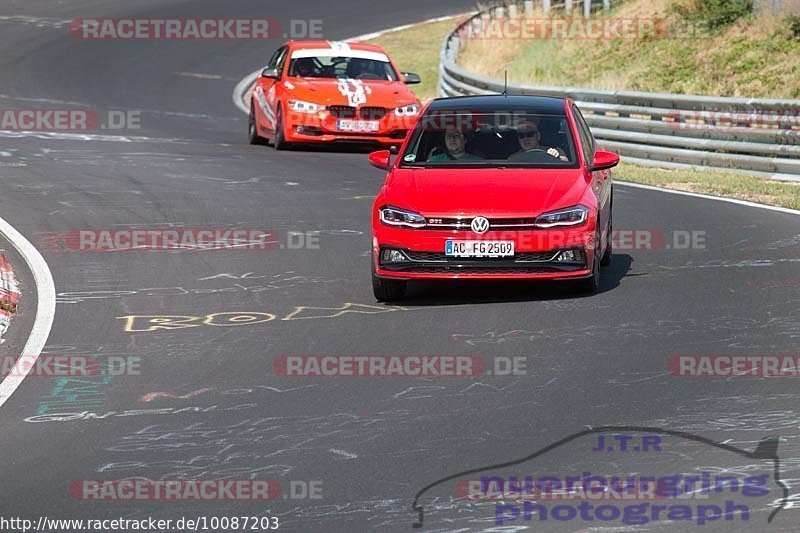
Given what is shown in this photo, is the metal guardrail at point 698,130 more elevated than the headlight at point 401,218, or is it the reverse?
the headlight at point 401,218

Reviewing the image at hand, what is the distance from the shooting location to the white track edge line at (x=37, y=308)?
9523mm

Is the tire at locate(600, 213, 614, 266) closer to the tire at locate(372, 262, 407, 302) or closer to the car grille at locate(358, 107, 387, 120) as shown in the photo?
the tire at locate(372, 262, 407, 302)

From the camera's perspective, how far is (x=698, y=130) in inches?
818

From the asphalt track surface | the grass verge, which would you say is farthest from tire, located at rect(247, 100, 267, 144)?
the grass verge

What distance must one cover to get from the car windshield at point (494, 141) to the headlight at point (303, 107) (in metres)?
9.70

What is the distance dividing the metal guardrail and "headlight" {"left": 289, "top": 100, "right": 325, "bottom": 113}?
322 cm

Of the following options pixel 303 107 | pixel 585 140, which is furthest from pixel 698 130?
pixel 585 140

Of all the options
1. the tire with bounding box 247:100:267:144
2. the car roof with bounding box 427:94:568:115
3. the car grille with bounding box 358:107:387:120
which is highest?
the car roof with bounding box 427:94:568:115

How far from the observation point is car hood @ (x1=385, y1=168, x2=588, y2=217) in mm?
11586

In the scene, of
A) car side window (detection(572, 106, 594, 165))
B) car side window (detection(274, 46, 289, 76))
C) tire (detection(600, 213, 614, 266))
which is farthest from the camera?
car side window (detection(274, 46, 289, 76))

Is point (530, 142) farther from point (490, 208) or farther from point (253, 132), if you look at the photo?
point (253, 132)

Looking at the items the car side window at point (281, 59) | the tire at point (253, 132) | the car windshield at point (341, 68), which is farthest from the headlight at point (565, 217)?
the tire at point (253, 132)

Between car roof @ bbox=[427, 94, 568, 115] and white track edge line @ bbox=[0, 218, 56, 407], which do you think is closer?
white track edge line @ bbox=[0, 218, 56, 407]

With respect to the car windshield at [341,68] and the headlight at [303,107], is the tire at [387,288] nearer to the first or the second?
the headlight at [303,107]
